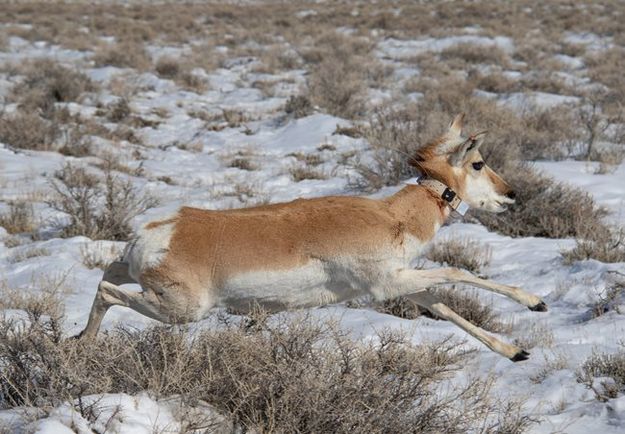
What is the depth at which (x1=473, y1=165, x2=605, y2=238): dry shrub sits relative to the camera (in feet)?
22.6

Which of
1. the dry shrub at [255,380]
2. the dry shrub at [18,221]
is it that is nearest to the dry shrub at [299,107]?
the dry shrub at [18,221]

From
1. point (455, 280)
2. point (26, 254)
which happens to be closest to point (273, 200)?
point (26, 254)

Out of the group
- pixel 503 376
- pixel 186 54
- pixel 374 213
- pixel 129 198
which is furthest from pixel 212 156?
pixel 186 54

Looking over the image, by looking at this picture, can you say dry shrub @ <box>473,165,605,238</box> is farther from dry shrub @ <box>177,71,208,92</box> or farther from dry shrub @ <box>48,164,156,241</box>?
dry shrub @ <box>177,71,208,92</box>

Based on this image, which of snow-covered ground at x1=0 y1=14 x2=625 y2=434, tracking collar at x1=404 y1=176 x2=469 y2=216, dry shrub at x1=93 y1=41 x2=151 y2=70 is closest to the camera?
snow-covered ground at x1=0 y1=14 x2=625 y2=434

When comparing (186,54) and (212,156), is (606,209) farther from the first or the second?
(186,54)

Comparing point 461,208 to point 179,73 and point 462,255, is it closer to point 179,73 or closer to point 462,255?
point 462,255

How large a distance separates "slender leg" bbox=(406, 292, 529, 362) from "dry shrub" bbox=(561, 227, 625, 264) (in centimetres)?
207

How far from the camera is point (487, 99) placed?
12.7 metres

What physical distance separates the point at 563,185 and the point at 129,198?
486 centimetres

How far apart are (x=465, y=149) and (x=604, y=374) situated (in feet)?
5.42

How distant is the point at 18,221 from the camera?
6930mm

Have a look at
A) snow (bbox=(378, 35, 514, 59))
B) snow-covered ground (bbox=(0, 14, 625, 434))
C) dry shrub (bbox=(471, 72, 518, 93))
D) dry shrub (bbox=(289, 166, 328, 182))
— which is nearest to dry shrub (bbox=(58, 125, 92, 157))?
snow-covered ground (bbox=(0, 14, 625, 434))

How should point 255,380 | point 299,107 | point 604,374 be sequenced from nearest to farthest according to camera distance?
point 255,380
point 604,374
point 299,107
